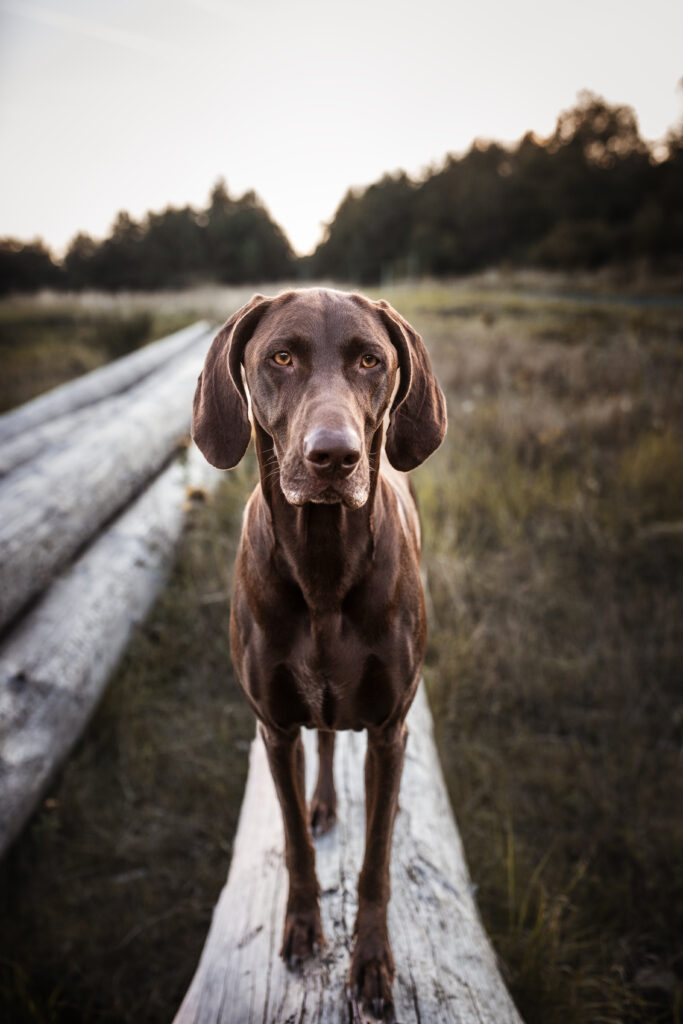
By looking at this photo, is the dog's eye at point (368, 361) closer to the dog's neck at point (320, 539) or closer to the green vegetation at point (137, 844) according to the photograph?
the dog's neck at point (320, 539)

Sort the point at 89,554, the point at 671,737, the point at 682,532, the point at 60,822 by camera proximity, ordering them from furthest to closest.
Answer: the point at 682,532 < the point at 89,554 < the point at 671,737 < the point at 60,822

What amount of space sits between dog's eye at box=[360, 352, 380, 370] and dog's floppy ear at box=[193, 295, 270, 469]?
0.31 meters

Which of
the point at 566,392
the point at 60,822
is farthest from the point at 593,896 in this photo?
the point at 566,392

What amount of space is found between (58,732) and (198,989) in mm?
1312

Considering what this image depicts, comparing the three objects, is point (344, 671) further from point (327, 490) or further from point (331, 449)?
point (331, 449)

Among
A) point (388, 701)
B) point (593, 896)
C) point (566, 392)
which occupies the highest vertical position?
point (566, 392)

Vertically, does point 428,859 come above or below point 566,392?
below

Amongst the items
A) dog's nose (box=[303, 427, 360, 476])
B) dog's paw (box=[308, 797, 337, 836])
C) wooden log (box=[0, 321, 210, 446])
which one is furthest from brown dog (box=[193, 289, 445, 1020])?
wooden log (box=[0, 321, 210, 446])

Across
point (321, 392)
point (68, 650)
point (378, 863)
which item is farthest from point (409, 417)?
point (68, 650)

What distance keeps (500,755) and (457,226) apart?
139ft

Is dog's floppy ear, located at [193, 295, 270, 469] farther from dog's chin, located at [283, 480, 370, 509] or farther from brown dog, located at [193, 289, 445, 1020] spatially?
dog's chin, located at [283, 480, 370, 509]

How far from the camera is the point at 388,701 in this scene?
1.45 metres

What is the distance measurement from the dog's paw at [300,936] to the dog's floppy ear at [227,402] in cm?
124

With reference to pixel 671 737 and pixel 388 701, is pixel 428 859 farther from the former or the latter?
pixel 671 737
